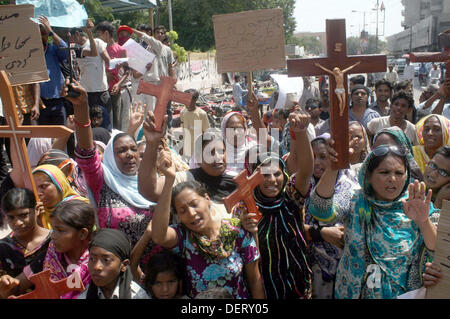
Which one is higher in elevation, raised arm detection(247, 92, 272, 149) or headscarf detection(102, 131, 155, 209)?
raised arm detection(247, 92, 272, 149)

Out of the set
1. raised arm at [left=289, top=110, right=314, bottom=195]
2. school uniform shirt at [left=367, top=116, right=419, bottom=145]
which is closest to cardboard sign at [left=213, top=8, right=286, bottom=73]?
raised arm at [left=289, top=110, right=314, bottom=195]

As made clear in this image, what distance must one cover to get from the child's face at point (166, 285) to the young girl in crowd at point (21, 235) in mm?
758

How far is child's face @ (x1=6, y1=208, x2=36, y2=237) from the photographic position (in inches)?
102

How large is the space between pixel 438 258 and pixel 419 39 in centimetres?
4963

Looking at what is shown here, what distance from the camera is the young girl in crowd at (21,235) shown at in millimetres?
2490

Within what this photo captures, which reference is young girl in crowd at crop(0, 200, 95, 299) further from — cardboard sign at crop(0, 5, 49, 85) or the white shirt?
the white shirt

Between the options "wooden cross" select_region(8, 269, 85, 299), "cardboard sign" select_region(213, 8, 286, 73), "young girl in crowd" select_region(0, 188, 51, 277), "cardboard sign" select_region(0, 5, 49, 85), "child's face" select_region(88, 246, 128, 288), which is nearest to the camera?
"wooden cross" select_region(8, 269, 85, 299)

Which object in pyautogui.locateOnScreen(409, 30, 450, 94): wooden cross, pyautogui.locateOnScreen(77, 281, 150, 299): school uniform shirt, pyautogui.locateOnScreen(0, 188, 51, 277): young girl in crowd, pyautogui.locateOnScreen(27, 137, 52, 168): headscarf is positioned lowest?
pyautogui.locateOnScreen(77, 281, 150, 299): school uniform shirt

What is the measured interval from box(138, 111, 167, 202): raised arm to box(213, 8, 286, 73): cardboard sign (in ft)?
4.51

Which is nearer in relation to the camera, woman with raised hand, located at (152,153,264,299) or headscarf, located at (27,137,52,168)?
woman with raised hand, located at (152,153,264,299)

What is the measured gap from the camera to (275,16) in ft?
11.9

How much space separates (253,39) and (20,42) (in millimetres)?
1842
